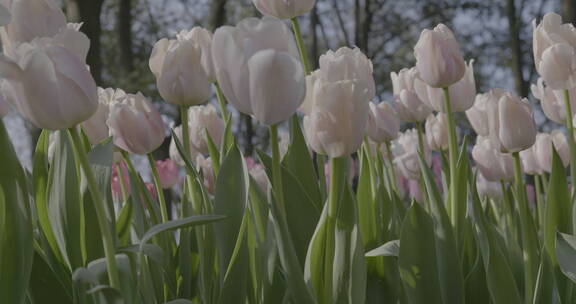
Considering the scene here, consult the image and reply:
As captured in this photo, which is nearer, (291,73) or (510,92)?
(291,73)

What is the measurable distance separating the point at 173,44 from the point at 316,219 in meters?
0.34

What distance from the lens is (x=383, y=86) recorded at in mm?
12469

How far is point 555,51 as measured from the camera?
3.93 ft

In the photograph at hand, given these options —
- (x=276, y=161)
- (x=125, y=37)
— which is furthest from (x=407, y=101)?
(x=125, y=37)

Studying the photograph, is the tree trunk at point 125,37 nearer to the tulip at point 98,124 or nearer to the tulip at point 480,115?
the tulip at point 480,115

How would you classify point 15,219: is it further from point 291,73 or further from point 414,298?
point 414,298

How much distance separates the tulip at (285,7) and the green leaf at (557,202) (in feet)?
1.56

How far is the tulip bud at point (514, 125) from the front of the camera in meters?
1.22

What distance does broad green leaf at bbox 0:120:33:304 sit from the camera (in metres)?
0.80

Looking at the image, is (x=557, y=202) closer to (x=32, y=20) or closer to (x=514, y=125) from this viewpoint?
(x=514, y=125)

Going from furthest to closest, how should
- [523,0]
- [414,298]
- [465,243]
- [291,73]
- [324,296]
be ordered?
1. [523,0]
2. [465,243]
3. [414,298]
4. [324,296]
5. [291,73]

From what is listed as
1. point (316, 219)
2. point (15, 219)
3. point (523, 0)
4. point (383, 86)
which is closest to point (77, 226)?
point (15, 219)

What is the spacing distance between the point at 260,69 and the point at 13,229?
13.0 inches

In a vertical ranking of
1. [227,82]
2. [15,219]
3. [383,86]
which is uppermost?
[227,82]
